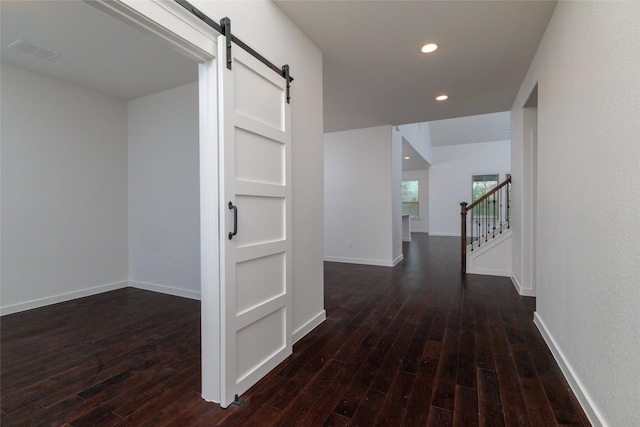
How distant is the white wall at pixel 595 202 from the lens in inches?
46.9

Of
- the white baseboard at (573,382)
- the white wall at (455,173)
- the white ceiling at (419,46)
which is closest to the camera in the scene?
the white baseboard at (573,382)

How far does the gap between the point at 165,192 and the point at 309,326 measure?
261 cm

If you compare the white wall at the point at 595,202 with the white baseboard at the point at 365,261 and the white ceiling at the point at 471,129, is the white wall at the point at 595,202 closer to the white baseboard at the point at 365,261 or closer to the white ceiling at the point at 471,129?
the white baseboard at the point at 365,261

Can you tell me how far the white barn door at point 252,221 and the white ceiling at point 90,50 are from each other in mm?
1449

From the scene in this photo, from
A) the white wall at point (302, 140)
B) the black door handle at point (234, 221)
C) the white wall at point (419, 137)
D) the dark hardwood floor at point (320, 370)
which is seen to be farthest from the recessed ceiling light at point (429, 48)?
the white wall at point (419, 137)

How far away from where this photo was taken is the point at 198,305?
3.39 m

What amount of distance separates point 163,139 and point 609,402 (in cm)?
460

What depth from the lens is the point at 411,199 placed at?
11.8 metres

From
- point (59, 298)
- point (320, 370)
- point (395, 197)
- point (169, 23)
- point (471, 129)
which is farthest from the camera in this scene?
point (471, 129)

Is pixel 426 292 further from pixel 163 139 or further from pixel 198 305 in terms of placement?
pixel 163 139

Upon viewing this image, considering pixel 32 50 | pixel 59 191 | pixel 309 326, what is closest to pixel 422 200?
pixel 309 326

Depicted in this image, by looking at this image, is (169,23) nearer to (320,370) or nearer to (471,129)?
(320,370)

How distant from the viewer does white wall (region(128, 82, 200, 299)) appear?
3635mm

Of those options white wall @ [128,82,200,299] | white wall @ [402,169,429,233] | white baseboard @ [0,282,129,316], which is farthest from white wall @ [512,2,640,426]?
white wall @ [402,169,429,233]
